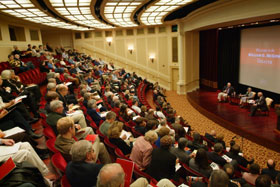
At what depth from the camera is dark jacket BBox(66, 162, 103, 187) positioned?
68.4 inches

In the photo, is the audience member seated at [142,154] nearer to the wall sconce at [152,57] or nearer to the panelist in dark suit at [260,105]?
the panelist in dark suit at [260,105]

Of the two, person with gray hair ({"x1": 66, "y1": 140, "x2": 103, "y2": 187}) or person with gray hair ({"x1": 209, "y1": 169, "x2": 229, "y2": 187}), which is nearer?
person with gray hair ({"x1": 66, "y1": 140, "x2": 103, "y2": 187})

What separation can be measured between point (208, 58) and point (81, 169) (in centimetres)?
1117

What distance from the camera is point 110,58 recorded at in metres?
15.9

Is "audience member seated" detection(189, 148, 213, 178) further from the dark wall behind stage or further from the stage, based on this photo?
the dark wall behind stage

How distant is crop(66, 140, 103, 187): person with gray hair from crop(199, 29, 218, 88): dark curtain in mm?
10565

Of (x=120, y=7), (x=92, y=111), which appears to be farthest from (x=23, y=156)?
(x=120, y=7)

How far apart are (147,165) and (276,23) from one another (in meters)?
7.90

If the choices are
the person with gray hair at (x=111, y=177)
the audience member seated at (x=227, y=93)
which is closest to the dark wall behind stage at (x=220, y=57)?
the audience member seated at (x=227, y=93)

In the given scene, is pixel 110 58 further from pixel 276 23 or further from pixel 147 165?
pixel 147 165

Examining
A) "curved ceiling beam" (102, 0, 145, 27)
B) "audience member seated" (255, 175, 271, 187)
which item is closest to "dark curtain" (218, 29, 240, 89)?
"curved ceiling beam" (102, 0, 145, 27)

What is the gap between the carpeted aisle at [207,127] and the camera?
5258 mm

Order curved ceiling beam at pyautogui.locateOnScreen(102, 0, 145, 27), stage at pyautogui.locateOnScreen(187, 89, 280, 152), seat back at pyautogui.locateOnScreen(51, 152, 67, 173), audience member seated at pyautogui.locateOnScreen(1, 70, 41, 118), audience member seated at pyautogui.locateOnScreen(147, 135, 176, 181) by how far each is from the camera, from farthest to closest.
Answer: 1. curved ceiling beam at pyautogui.locateOnScreen(102, 0, 145, 27)
2. stage at pyautogui.locateOnScreen(187, 89, 280, 152)
3. audience member seated at pyautogui.locateOnScreen(1, 70, 41, 118)
4. audience member seated at pyautogui.locateOnScreen(147, 135, 176, 181)
5. seat back at pyautogui.locateOnScreen(51, 152, 67, 173)

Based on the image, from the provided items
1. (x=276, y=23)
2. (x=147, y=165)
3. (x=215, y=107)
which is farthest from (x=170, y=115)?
(x=276, y=23)
